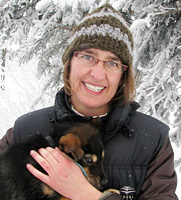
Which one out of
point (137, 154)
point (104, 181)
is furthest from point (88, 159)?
point (137, 154)

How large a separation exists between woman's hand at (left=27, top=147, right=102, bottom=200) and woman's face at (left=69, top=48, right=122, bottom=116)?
0.69 meters

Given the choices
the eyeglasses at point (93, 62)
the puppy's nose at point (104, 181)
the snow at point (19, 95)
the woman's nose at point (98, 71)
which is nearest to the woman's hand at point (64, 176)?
the puppy's nose at point (104, 181)

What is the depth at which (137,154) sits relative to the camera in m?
2.04

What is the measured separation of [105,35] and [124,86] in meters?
0.66

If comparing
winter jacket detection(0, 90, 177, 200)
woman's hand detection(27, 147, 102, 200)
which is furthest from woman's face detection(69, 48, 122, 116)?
woman's hand detection(27, 147, 102, 200)

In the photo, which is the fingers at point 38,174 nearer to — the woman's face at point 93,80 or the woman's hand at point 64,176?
the woman's hand at point 64,176

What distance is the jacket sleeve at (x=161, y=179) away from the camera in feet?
6.11

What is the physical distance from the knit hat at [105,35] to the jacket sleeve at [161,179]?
1046 millimetres

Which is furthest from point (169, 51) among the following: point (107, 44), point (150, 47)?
point (107, 44)

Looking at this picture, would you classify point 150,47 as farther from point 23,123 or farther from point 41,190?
point 41,190

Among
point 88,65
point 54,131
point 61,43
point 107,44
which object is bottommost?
point 54,131

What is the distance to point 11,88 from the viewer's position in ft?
33.1

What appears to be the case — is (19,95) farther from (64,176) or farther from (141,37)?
(64,176)

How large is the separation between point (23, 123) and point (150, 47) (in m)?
2.56
